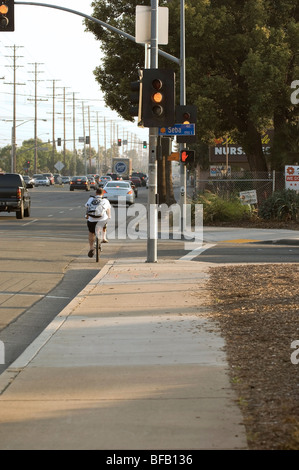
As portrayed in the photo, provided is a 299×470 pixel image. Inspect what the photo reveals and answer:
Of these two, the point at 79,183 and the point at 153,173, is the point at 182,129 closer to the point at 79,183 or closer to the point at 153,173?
the point at 153,173

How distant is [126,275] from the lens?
16266 mm

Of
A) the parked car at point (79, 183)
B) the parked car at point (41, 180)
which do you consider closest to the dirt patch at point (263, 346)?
the parked car at point (79, 183)

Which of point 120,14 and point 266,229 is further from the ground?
point 120,14

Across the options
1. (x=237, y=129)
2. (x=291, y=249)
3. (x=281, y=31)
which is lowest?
(x=291, y=249)

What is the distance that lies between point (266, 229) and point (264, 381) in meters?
22.6

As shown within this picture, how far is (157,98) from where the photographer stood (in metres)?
18.0

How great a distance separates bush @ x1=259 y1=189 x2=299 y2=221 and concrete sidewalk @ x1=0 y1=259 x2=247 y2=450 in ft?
65.5

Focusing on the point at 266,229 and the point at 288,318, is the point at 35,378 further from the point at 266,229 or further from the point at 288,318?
the point at 266,229

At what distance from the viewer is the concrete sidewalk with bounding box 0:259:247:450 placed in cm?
608

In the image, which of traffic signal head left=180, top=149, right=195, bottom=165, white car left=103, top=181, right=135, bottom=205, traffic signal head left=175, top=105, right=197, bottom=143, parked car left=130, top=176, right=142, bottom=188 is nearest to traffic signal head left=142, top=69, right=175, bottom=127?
traffic signal head left=175, top=105, right=197, bottom=143

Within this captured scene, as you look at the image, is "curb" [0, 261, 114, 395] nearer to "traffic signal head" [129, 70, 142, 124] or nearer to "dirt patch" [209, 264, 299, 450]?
"dirt patch" [209, 264, 299, 450]

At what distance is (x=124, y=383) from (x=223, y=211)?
25.9 m
